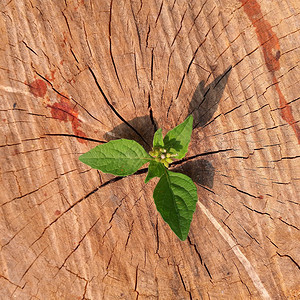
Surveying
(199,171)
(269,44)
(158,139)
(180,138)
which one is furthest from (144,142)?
(269,44)

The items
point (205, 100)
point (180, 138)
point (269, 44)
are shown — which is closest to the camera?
point (180, 138)

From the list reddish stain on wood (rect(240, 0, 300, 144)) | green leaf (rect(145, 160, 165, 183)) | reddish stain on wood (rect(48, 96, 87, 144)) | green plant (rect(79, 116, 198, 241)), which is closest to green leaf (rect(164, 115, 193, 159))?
green plant (rect(79, 116, 198, 241))

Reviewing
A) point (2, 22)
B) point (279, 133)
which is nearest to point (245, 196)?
point (279, 133)

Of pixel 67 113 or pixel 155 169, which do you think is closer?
pixel 155 169

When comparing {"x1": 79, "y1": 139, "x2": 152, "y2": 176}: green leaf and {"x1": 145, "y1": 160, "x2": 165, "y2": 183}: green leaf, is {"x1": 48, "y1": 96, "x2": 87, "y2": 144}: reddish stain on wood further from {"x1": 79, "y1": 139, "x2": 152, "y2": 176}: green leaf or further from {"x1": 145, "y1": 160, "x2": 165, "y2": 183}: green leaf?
{"x1": 145, "y1": 160, "x2": 165, "y2": 183}: green leaf

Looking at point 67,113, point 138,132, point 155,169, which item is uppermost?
point 67,113

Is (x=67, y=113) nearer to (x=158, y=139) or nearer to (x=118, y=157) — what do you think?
(x=118, y=157)
